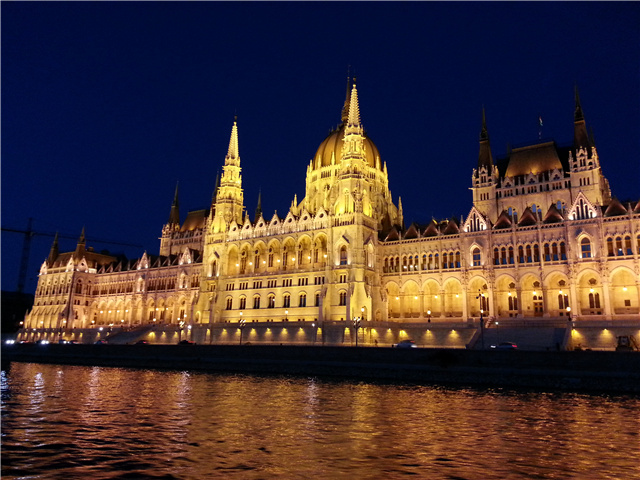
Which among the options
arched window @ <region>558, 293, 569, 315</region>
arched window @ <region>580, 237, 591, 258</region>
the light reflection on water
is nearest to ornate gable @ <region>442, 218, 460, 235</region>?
arched window @ <region>558, 293, 569, 315</region>

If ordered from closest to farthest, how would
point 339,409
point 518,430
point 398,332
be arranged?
point 518,430
point 339,409
point 398,332

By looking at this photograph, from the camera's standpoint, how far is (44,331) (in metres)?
106

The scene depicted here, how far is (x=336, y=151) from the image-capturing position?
9450 cm

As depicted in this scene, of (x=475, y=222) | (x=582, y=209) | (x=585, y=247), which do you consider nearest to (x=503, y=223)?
(x=475, y=222)

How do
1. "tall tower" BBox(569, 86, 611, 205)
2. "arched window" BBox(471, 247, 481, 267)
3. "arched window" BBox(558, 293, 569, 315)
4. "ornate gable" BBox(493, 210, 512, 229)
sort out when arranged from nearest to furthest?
"arched window" BBox(558, 293, 569, 315), "ornate gable" BBox(493, 210, 512, 229), "arched window" BBox(471, 247, 481, 267), "tall tower" BBox(569, 86, 611, 205)

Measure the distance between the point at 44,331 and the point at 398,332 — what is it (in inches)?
3128

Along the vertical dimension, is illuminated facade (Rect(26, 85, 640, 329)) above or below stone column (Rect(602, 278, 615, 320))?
above

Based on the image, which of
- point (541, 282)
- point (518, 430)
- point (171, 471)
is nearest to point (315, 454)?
point (171, 471)

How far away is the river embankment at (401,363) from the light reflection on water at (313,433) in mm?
4082

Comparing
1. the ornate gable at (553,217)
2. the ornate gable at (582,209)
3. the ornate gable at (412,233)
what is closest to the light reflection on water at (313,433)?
the ornate gable at (582,209)

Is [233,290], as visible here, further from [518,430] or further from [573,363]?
[518,430]

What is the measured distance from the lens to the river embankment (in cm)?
3834

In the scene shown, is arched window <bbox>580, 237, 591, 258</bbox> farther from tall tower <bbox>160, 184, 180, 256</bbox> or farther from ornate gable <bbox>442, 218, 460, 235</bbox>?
tall tower <bbox>160, 184, 180, 256</bbox>

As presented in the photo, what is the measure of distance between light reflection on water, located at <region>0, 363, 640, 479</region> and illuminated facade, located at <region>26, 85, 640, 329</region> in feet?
106
